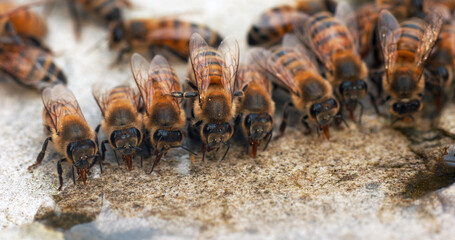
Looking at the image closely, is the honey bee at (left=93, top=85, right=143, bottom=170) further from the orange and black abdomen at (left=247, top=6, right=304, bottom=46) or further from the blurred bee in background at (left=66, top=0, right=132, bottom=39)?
the blurred bee in background at (left=66, top=0, right=132, bottom=39)

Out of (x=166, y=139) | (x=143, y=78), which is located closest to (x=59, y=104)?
(x=143, y=78)

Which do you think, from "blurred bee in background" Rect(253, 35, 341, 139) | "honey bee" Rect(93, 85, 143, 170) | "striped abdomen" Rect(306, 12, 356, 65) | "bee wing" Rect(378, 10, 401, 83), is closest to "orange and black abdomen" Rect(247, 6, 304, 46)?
"striped abdomen" Rect(306, 12, 356, 65)

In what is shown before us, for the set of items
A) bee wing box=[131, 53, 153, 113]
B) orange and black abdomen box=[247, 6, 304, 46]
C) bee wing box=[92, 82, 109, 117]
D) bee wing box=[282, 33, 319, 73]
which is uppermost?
orange and black abdomen box=[247, 6, 304, 46]

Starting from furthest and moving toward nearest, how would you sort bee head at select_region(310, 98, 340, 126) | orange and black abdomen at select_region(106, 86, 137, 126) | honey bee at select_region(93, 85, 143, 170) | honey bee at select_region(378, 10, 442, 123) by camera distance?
honey bee at select_region(378, 10, 442, 123) < bee head at select_region(310, 98, 340, 126) < orange and black abdomen at select_region(106, 86, 137, 126) < honey bee at select_region(93, 85, 143, 170)

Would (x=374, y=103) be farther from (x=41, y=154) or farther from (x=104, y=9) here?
(x=104, y=9)

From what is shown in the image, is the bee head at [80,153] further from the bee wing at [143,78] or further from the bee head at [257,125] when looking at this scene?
the bee head at [257,125]

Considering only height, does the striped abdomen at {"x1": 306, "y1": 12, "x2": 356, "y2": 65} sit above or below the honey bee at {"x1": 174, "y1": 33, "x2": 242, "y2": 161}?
above
